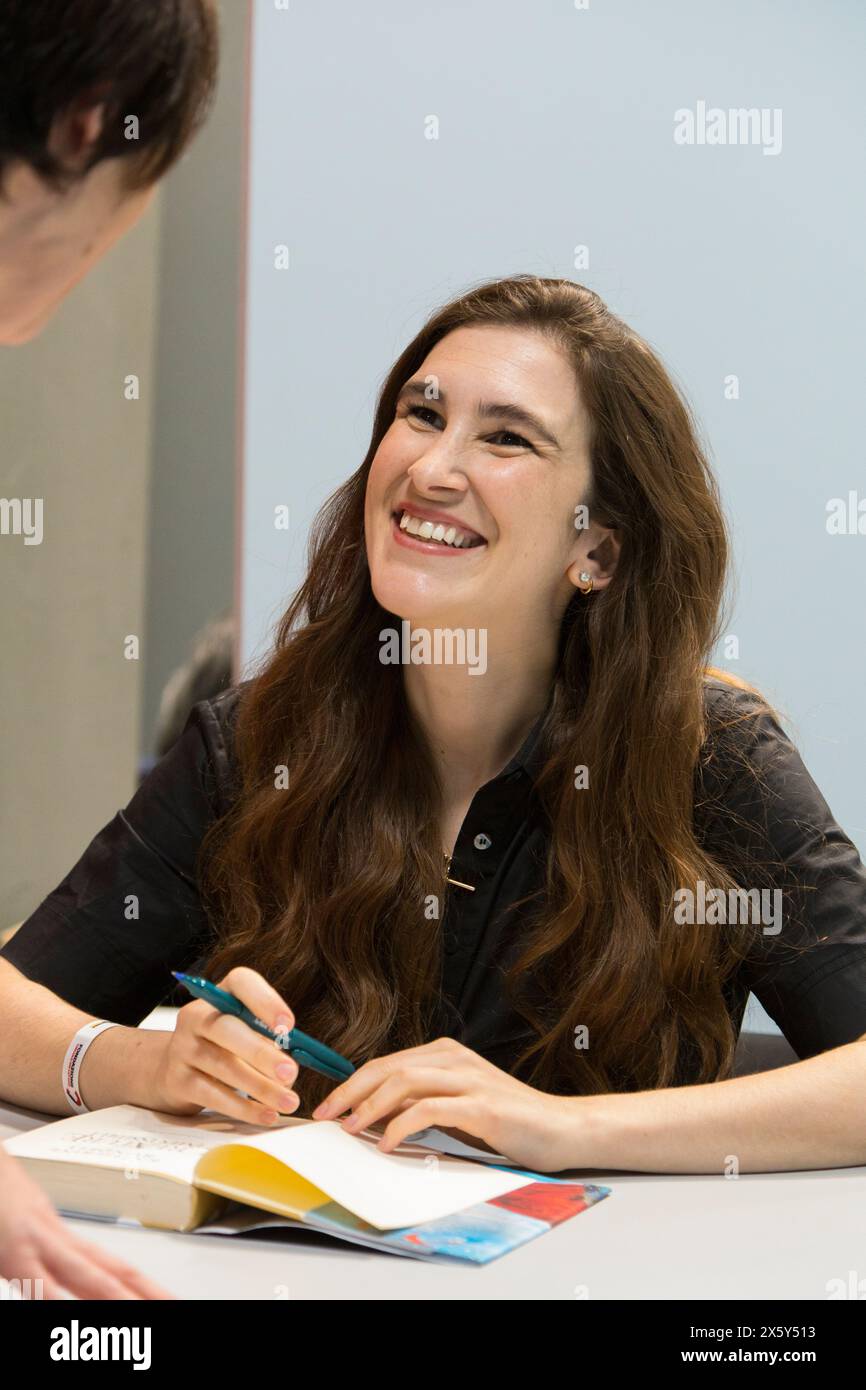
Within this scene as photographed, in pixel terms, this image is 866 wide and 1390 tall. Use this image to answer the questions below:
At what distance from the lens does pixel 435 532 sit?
66.8 inches

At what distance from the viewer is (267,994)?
1219 millimetres

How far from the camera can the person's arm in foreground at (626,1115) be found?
3.95 feet

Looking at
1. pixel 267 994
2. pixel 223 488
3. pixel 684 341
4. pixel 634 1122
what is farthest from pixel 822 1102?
pixel 223 488

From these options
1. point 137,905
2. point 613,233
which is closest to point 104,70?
point 137,905

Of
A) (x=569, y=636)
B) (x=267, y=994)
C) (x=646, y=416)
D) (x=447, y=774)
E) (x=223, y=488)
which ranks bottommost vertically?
(x=267, y=994)

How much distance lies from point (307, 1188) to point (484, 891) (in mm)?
653

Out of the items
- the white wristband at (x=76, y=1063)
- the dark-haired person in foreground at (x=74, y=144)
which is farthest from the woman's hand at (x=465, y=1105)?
the dark-haired person in foreground at (x=74, y=144)

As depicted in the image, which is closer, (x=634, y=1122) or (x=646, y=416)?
(x=634, y=1122)

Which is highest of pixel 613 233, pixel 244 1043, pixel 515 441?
pixel 613 233

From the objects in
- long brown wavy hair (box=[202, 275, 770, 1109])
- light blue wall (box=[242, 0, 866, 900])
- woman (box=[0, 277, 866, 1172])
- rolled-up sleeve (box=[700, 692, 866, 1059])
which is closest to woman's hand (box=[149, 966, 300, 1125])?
woman (box=[0, 277, 866, 1172])

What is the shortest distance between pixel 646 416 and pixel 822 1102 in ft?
2.90

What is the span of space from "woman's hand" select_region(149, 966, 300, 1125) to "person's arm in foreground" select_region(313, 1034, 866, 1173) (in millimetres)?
54

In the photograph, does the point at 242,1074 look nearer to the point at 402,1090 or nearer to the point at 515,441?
the point at 402,1090

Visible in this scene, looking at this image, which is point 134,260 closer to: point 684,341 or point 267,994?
point 684,341
